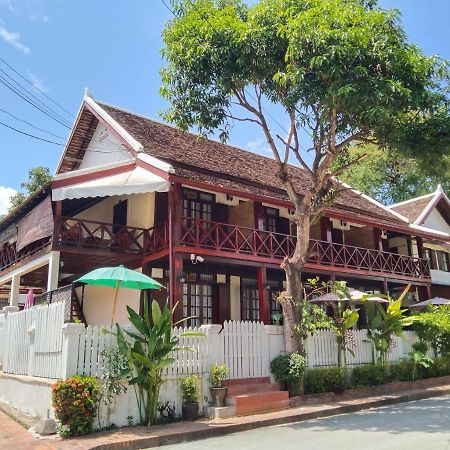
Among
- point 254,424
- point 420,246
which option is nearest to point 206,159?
point 254,424

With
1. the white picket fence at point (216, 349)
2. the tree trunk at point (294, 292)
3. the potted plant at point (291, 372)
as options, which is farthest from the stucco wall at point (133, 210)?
the potted plant at point (291, 372)

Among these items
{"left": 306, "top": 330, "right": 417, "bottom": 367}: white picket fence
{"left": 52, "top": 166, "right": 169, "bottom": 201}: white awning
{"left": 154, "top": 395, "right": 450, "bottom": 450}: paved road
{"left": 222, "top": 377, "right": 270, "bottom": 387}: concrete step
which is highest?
{"left": 52, "top": 166, "right": 169, "bottom": 201}: white awning

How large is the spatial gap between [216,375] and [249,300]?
833 centimetres

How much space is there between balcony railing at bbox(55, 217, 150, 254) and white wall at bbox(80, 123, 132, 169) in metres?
2.56

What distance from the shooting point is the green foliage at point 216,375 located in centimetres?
984

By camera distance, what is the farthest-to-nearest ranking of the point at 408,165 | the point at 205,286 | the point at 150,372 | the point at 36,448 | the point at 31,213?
the point at 408,165 < the point at 205,286 < the point at 31,213 < the point at 150,372 < the point at 36,448

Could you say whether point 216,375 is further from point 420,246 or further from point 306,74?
point 420,246

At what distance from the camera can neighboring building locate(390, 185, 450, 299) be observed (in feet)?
81.8

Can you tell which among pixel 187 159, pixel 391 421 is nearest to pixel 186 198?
pixel 187 159

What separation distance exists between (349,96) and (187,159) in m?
7.10

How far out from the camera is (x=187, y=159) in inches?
640

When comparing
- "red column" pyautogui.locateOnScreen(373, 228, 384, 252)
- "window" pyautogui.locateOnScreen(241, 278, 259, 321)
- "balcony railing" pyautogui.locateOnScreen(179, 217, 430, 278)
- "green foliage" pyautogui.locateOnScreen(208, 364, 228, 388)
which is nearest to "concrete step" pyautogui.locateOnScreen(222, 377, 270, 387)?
"green foliage" pyautogui.locateOnScreen(208, 364, 228, 388)

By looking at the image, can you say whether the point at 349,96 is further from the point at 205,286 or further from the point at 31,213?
the point at 31,213

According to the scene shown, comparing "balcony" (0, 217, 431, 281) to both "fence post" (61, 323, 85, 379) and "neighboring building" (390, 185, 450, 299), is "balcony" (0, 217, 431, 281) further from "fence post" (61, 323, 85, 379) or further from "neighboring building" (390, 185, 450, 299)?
"neighboring building" (390, 185, 450, 299)
